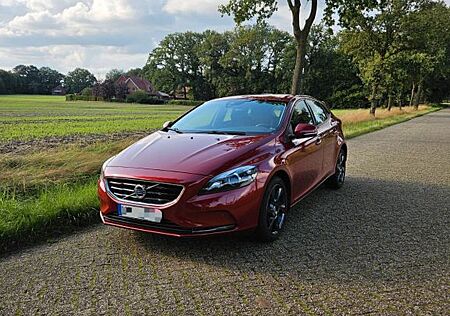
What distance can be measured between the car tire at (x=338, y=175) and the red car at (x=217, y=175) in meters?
1.37

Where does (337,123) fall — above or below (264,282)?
above

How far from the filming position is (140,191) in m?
3.90

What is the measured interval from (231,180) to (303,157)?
1.57 meters

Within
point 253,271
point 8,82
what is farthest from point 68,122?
point 8,82

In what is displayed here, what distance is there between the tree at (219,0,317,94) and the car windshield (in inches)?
413

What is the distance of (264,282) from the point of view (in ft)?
11.4

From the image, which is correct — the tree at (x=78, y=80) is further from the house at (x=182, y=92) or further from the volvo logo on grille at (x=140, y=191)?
the volvo logo on grille at (x=140, y=191)

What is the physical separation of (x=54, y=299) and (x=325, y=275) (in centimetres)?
219

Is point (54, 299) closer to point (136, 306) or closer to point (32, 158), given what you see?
point (136, 306)

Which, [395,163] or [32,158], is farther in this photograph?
[395,163]

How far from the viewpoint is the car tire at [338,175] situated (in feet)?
22.2

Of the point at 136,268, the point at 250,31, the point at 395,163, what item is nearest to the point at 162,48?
the point at 250,31

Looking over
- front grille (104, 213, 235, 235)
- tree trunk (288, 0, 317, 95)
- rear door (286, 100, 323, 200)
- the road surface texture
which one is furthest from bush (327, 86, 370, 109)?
front grille (104, 213, 235, 235)

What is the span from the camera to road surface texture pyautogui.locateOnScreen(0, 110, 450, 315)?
310cm
